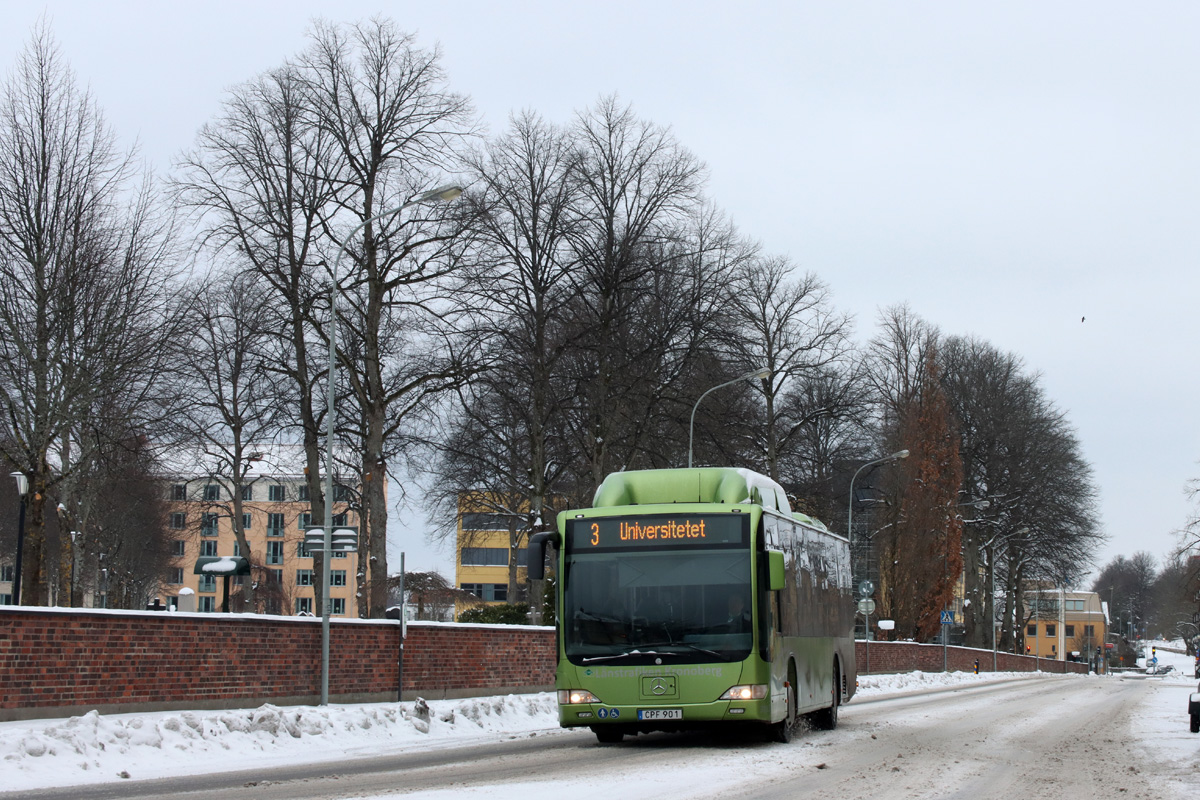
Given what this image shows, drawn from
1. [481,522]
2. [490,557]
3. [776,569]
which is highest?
[481,522]

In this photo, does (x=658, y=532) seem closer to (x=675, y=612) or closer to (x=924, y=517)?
(x=675, y=612)

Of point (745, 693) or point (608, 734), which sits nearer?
point (745, 693)

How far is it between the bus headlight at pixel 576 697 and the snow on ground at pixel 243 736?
1.77 m

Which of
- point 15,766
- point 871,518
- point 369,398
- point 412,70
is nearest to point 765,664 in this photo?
point 15,766

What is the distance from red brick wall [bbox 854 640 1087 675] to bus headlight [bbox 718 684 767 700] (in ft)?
80.7

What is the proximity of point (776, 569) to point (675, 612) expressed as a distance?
1.28m

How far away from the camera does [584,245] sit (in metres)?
37.4

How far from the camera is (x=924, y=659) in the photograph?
56812 millimetres

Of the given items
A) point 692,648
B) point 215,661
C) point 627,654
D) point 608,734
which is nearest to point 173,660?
point 215,661

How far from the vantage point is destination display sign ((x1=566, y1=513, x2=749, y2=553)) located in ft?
50.6

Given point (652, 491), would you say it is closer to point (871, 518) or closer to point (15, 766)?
point (15, 766)

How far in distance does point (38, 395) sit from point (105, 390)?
4.78 feet

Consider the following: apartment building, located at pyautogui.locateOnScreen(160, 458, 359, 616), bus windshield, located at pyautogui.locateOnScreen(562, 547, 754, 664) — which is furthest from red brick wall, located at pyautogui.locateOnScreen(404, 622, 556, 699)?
apartment building, located at pyautogui.locateOnScreen(160, 458, 359, 616)

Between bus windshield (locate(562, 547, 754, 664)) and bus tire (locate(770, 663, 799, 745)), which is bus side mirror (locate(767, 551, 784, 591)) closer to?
bus windshield (locate(562, 547, 754, 664))
